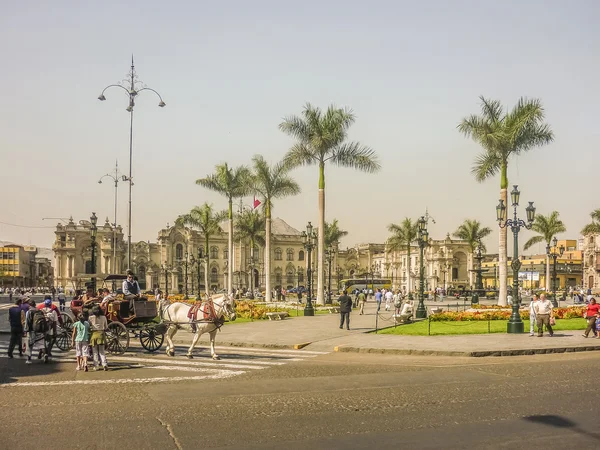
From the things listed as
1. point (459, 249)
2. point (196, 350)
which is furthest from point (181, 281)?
point (196, 350)

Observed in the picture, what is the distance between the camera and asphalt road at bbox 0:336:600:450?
28.3ft

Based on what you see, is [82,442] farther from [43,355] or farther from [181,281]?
[181,281]

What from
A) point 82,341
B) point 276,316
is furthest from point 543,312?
point 82,341

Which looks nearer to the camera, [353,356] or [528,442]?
[528,442]

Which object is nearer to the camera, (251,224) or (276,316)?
(276,316)

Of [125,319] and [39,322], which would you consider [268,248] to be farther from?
[39,322]

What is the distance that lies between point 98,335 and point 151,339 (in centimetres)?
365

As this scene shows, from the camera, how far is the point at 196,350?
1923 cm

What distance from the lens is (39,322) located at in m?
17.3

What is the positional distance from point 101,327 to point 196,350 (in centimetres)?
455

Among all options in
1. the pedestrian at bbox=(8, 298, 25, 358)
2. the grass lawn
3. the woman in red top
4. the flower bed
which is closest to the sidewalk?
the woman in red top

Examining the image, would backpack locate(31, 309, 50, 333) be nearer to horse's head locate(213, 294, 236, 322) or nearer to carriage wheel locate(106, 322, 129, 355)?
carriage wheel locate(106, 322, 129, 355)

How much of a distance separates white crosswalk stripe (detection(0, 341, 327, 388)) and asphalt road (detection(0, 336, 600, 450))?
66 millimetres

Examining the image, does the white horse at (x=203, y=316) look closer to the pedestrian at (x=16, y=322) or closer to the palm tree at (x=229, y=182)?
the pedestrian at (x=16, y=322)
